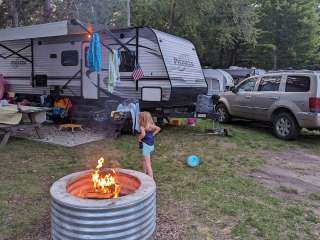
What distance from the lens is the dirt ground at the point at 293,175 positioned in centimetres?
554

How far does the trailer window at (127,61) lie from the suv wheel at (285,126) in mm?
3991

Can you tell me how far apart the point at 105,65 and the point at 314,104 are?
5347mm

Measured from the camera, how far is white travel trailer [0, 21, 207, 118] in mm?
9703

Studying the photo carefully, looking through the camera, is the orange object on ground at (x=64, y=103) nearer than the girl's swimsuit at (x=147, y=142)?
No

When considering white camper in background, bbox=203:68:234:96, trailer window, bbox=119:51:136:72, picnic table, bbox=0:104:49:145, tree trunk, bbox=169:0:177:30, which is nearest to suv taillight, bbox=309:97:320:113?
trailer window, bbox=119:51:136:72

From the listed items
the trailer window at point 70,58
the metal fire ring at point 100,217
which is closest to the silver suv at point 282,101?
the trailer window at point 70,58

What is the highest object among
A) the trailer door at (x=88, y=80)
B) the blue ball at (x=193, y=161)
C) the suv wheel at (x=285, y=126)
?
the trailer door at (x=88, y=80)

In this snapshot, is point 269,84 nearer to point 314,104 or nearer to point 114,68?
point 314,104

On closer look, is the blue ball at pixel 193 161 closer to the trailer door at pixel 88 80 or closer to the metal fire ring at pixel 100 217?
the metal fire ring at pixel 100 217

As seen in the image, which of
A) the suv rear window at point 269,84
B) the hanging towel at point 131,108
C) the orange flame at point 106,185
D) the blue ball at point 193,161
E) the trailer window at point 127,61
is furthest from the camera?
the suv rear window at point 269,84

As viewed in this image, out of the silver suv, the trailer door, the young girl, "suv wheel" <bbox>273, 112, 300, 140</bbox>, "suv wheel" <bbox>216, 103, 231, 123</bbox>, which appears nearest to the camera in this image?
the young girl

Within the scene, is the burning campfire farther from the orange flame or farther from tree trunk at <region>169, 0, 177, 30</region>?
tree trunk at <region>169, 0, 177, 30</region>

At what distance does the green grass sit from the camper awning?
2.87 m

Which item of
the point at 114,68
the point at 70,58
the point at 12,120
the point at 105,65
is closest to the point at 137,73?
the point at 114,68
